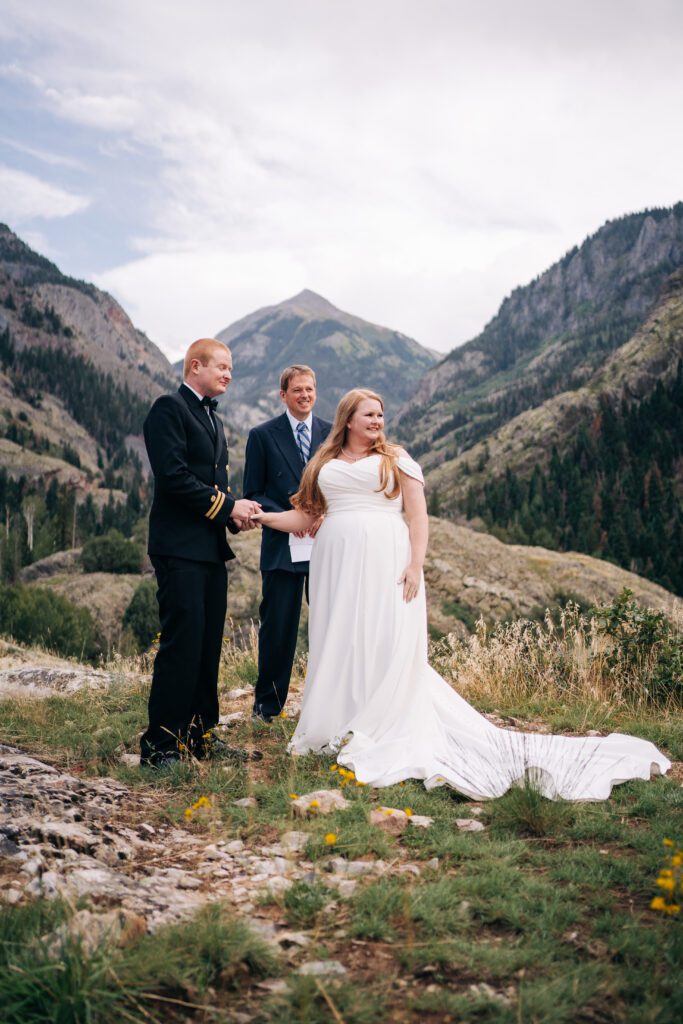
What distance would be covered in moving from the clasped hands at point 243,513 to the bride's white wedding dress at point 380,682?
557 millimetres

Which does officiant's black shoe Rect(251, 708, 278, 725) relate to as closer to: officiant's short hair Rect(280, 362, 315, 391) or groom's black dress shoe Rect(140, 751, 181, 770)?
groom's black dress shoe Rect(140, 751, 181, 770)

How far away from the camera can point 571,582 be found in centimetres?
1791

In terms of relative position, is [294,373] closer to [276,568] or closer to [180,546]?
[276,568]

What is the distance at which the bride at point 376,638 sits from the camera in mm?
5027

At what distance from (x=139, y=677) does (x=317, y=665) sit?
13.9ft

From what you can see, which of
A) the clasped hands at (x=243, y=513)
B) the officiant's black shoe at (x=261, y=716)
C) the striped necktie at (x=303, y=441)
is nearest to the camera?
the clasped hands at (x=243, y=513)

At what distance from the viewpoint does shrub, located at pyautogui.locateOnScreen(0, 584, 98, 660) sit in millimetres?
35406

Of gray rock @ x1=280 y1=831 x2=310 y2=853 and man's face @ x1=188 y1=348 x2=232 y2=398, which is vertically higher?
man's face @ x1=188 y1=348 x2=232 y2=398

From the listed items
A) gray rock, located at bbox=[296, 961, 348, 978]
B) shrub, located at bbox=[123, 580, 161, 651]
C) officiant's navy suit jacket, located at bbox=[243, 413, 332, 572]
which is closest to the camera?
gray rock, located at bbox=[296, 961, 348, 978]

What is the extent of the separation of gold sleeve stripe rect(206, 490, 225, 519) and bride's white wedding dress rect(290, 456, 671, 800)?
2.71 feet

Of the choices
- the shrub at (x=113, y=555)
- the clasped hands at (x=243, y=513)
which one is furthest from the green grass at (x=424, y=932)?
the shrub at (x=113, y=555)

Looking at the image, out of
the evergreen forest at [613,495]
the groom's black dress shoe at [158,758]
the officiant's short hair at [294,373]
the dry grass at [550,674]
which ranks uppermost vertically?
the evergreen forest at [613,495]

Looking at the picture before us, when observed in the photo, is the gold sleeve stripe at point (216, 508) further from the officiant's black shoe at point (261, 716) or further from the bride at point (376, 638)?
the officiant's black shoe at point (261, 716)

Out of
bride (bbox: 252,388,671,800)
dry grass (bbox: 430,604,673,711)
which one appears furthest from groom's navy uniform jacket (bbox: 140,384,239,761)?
dry grass (bbox: 430,604,673,711)
